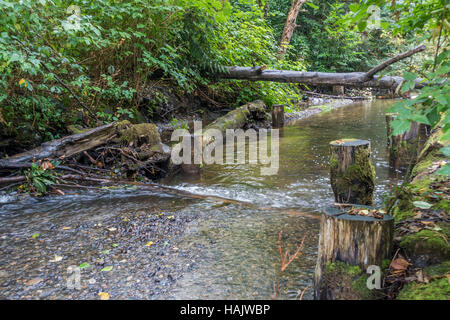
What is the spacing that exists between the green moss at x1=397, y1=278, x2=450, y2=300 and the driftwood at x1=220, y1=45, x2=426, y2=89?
206 inches

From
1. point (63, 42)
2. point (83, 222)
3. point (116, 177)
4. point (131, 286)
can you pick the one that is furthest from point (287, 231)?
point (63, 42)

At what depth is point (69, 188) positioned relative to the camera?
14.9 feet

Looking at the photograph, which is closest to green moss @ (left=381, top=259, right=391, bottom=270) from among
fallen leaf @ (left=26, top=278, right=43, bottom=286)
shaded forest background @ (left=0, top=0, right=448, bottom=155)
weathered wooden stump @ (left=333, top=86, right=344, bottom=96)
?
shaded forest background @ (left=0, top=0, right=448, bottom=155)

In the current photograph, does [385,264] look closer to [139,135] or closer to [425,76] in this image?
[425,76]

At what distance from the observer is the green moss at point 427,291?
1.75 metres

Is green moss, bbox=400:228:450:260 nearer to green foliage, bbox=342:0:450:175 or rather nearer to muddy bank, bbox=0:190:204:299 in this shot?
green foliage, bbox=342:0:450:175

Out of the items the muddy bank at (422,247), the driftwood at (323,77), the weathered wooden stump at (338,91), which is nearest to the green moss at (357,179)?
the muddy bank at (422,247)

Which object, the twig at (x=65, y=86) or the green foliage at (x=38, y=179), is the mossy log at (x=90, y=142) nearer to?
the green foliage at (x=38, y=179)

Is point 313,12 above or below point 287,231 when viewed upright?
above

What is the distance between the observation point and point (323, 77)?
27.0 feet

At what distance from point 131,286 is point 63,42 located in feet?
15.0
